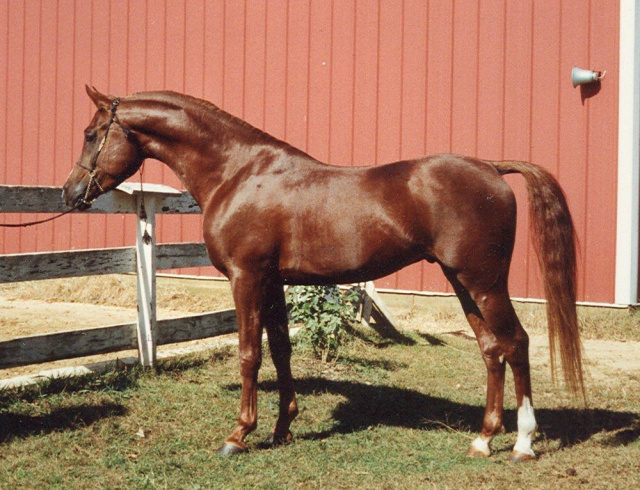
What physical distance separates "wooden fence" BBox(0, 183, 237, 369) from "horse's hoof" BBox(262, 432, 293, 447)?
1.69 metres

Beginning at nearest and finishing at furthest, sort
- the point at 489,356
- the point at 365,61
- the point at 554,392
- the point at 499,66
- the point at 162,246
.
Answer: the point at 489,356
the point at 554,392
the point at 162,246
the point at 499,66
the point at 365,61

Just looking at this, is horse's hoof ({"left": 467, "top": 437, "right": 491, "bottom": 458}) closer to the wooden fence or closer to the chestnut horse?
the chestnut horse

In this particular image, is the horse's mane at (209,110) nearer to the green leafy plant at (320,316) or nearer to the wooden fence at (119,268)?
the wooden fence at (119,268)

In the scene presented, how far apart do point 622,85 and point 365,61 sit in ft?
10.3

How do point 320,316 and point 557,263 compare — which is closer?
point 557,263

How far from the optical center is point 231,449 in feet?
13.2

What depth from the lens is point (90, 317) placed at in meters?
8.67

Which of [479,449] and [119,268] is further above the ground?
[119,268]

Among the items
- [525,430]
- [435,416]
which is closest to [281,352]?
[435,416]

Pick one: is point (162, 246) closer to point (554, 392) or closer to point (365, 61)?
point (554, 392)

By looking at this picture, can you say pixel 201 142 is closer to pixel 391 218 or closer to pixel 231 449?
pixel 391 218

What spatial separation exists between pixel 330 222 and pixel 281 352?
3.19 feet

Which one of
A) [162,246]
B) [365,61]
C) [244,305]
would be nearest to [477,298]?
[244,305]

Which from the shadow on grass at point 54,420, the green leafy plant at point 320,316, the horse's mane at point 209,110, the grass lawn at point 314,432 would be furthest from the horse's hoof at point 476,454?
Result: the green leafy plant at point 320,316
